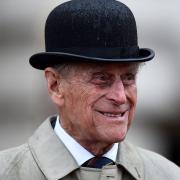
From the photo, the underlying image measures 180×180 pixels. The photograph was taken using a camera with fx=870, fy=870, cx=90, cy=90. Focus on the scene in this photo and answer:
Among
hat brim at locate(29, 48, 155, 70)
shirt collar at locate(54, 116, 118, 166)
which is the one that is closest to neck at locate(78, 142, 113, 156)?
shirt collar at locate(54, 116, 118, 166)

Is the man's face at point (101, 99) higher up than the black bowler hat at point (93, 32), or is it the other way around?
the black bowler hat at point (93, 32)

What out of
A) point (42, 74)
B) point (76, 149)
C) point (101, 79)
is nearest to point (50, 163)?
point (76, 149)

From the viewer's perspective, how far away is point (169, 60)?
737 centimetres

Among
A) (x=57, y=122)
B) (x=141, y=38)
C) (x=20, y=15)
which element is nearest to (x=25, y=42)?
(x=20, y=15)

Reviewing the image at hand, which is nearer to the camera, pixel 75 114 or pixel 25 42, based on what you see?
pixel 75 114

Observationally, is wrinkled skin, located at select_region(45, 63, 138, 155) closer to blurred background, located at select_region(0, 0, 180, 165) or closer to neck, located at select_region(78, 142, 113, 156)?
neck, located at select_region(78, 142, 113, 156)

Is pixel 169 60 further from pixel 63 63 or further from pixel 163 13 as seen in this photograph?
pixel 63 63

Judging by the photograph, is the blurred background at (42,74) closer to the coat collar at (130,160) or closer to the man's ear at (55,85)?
the coat collar at (130,160)

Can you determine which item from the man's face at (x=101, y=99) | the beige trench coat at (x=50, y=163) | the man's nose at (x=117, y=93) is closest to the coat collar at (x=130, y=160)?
the beige trench coat at (x=50, y=163)

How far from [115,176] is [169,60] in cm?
316

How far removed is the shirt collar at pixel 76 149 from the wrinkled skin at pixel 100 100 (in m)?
0.06

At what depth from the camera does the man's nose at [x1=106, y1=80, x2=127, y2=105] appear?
4152mm

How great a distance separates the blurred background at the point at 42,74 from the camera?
7.15 m

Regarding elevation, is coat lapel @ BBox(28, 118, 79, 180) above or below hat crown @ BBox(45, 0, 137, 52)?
below
